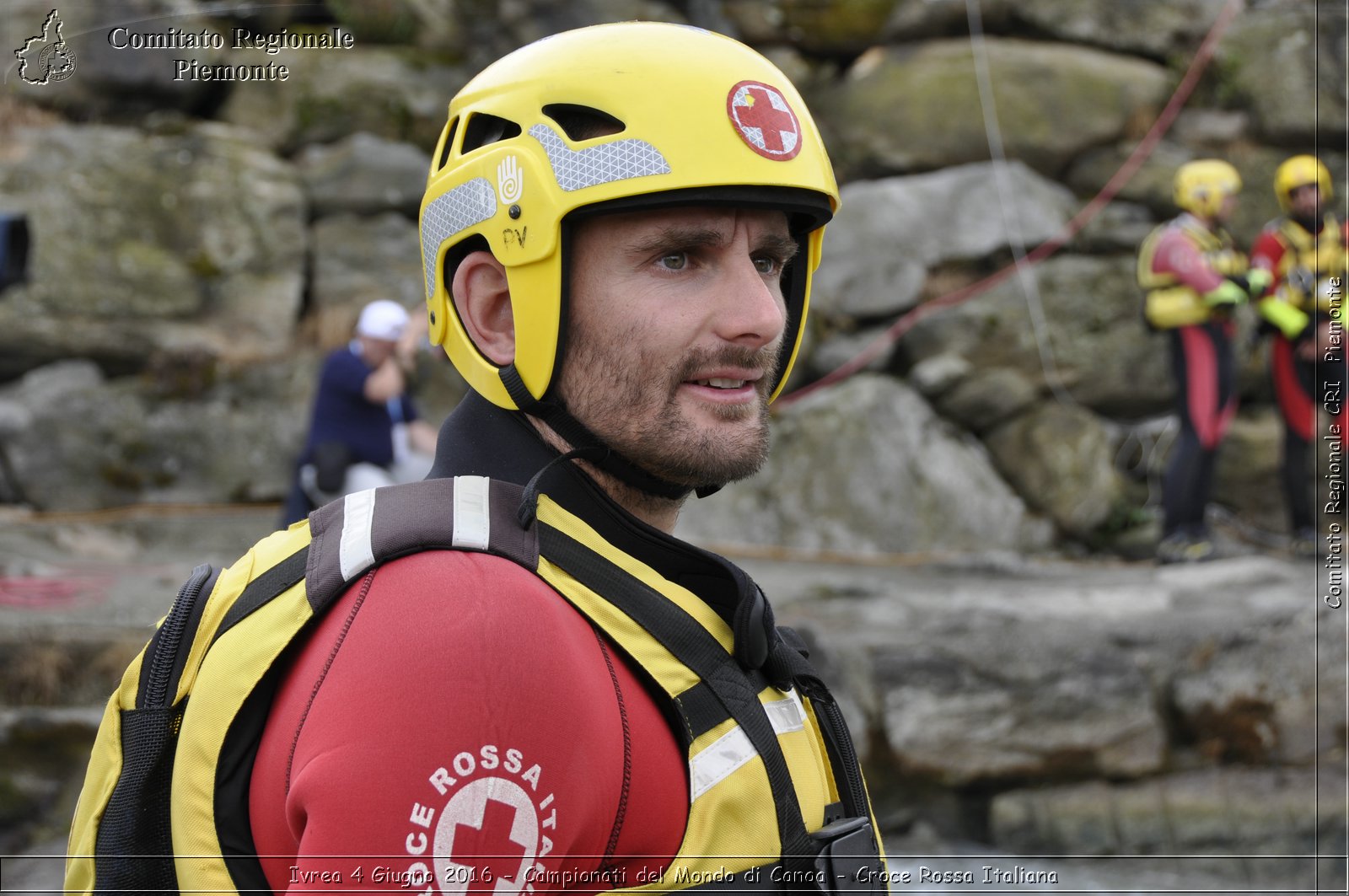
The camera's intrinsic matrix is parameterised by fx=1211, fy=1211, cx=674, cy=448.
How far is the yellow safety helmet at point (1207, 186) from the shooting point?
7.77 meters

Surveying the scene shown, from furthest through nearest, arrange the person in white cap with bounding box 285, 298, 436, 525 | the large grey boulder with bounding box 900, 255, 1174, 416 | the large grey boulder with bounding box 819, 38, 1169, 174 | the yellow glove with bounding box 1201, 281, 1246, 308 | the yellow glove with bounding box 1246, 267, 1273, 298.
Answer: the large grey boulder with bounding box 819, 38, 1169, 174 → the large grey boulder with bounding box 900, 255, 1174, 416 → the yellow glove with bounding box 1246, 267, 1273, 298 → the yellow glove with bounding box 1201, 281, 1246, 308 → the person in white cap with bounding box 285, 298, 436, 525

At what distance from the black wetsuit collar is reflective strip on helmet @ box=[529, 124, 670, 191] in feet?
1.04

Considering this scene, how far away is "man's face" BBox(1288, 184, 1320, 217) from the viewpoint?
802 cm

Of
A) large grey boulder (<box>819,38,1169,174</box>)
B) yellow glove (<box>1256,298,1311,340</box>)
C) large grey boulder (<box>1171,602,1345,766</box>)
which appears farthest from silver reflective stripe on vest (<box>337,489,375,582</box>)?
large grey boulder (<box>819,38,1169,174</box>)

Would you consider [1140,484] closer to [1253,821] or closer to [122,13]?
[1253,821]

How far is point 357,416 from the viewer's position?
5.69 m

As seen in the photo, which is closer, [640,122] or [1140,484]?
[640,122]

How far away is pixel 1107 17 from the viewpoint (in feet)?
38.8

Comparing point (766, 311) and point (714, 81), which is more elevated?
point (714, 81)

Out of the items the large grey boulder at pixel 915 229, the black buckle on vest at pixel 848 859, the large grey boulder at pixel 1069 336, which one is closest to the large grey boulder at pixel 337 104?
the large grey boulder at pixel 915 229

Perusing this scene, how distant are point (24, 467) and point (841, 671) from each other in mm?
6201

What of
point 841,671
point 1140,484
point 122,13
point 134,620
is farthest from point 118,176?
point 1140,484

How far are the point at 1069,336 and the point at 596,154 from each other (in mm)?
9435

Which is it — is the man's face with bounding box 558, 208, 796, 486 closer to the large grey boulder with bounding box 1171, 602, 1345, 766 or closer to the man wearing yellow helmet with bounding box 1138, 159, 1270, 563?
the large grey boulder with bounding box 1171, 602, 1345, 766
